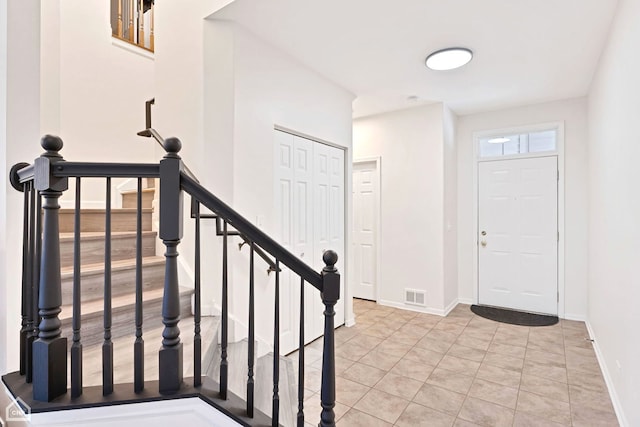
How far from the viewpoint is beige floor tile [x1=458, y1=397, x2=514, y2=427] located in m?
2.08

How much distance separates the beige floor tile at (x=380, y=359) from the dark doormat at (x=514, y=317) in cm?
186

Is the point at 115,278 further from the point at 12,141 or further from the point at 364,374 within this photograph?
the point at 364,374

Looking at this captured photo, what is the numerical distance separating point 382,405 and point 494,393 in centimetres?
87

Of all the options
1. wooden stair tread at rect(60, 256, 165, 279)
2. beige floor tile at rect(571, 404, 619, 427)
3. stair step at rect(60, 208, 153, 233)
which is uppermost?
stair step at rect(60, 208, 153, 233)

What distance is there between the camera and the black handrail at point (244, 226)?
1.24m

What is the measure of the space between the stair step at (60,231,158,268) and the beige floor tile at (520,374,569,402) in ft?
10.2

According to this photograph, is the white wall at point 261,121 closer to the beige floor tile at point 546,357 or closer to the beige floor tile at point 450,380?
the beige floor tile at point 450,380

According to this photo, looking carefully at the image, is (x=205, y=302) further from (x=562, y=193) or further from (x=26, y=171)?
(x=562, y=193)

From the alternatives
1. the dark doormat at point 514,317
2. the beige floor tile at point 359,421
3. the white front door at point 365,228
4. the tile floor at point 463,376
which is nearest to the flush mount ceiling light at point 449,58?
the white front door at point 365,228

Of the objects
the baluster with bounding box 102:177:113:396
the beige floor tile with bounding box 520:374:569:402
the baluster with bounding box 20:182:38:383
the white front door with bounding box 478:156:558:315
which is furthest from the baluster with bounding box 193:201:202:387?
the white front door with bounding box 478:156:558:315

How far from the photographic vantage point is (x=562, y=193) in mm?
4145

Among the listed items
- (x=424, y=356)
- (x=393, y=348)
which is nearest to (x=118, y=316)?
(x=393, y=348)

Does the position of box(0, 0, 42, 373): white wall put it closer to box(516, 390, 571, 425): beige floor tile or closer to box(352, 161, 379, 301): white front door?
box(516, 390, 571, 425): beige floor tile

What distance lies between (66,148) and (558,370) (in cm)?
509
